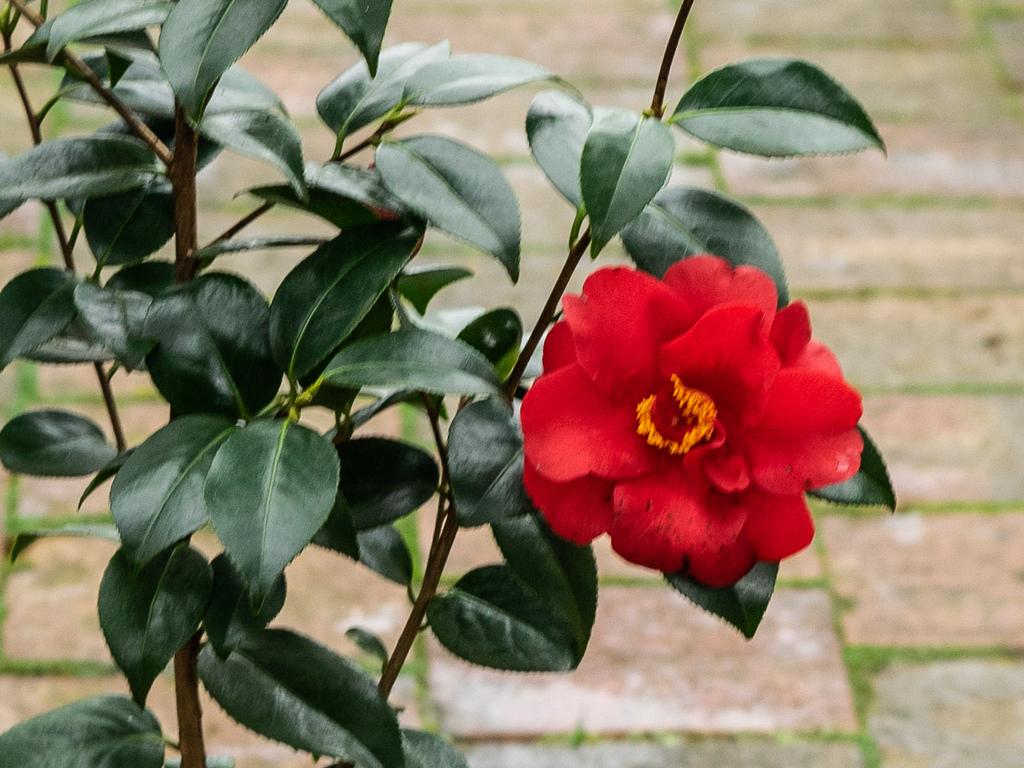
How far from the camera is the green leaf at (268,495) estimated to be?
1.95 ft

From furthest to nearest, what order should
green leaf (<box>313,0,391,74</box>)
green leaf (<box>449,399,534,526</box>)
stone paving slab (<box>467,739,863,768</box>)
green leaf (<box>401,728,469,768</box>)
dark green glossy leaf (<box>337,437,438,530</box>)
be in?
stone paving slab (<box>467,739,863,768</box>) → green leaf (<box>401,728,469,768</box>) → dark green glossy leaf (<box>337,437,438,530</box>) → green leaf (<box>449,399,534,526</box>) → green leaf (<box>313,0,391,74</box>)

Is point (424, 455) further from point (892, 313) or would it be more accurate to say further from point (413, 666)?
point (892, 313)

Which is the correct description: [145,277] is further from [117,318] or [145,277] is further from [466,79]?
[466,79]

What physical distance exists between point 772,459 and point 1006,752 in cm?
109

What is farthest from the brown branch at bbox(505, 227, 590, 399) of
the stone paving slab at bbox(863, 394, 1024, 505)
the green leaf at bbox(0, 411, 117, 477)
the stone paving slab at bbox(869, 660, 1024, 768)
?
the stone paving slab at bbox(863, 394, 1024, 505)

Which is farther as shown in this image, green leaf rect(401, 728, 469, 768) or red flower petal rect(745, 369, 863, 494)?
green leaf rect(401, 728, 469, 768)

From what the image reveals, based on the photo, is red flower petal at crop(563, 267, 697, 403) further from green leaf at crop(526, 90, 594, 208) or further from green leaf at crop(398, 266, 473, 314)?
green leaf at crop(398, 266, 473, 314)

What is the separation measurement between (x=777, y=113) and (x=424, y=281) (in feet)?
0.88

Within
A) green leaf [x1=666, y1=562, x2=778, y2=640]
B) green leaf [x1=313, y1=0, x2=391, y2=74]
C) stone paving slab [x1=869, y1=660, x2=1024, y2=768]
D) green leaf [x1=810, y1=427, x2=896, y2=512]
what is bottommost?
stone paving slab [x1=869, y1=660, x2=1024, y2=768]

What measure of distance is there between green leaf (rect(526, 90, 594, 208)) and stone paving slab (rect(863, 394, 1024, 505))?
1239 millimetres

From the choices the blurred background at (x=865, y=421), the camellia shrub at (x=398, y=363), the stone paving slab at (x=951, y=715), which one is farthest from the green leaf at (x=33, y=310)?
the stone paving slab at (x=951, y=715)

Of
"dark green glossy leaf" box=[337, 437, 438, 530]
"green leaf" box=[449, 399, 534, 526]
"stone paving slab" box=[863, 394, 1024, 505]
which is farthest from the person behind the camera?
"stone paving slab" box=[863, 394, 1024, 505]

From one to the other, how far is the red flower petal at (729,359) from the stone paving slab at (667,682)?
981 mm

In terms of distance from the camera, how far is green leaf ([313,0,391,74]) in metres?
0.59
